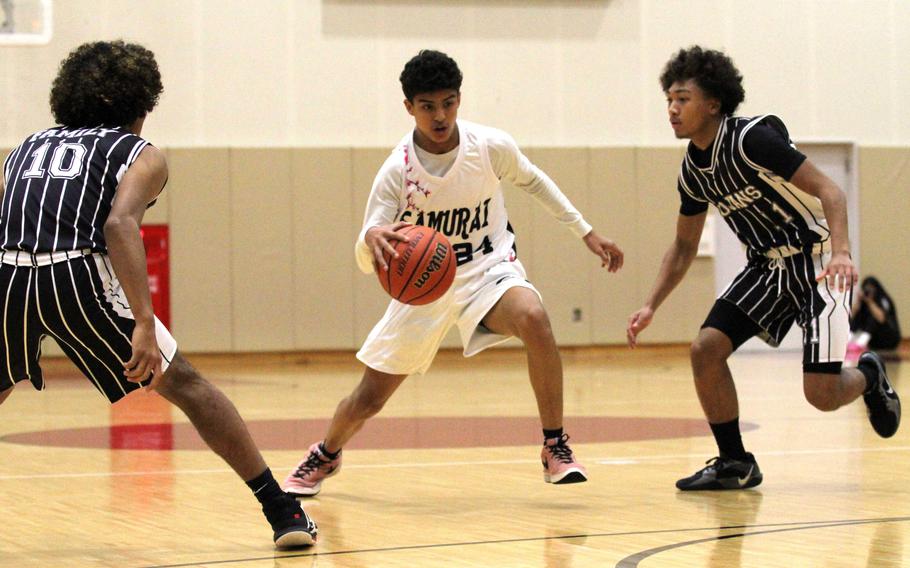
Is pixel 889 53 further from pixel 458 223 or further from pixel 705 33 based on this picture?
pixel 458 223

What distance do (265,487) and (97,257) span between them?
3.03ft

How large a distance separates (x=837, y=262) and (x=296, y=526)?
215cm

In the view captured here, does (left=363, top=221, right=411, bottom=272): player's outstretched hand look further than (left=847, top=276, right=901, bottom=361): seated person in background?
No

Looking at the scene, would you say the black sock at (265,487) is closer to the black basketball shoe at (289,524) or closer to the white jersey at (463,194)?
the black basketball shoe at (289,524)

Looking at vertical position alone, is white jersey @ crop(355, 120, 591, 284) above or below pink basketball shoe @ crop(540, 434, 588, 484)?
above

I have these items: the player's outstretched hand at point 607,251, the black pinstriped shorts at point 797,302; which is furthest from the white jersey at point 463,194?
the black pinstriped shorts at point 797,302

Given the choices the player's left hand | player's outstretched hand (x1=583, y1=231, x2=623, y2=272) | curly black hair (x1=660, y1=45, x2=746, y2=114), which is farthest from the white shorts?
the player's left hand

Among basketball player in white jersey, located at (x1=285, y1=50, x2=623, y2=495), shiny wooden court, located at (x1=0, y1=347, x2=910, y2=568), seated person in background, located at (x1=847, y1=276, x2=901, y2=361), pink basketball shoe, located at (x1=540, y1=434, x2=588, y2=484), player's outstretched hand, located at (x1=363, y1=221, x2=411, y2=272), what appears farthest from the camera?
seated person in background, located at (x1=847, y1=276, x2=901, y2=361)

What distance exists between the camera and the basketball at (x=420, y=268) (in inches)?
196

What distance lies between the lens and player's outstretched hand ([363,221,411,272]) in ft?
16.3

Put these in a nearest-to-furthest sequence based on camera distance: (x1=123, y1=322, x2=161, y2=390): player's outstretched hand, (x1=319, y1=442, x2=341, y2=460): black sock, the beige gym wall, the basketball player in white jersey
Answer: (x1=123, y1=322, x2=161, y2=390): player's outstretched hand < the basketball player in white jersey < (x1=319, y1=442, x2=341, y2=460): black sock < the beige gym wall

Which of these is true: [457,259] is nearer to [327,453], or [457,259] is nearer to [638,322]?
[638,322]

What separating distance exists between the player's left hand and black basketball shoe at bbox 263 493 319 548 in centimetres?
205

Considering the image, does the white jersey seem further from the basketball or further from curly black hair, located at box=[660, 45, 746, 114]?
curly black hair, located at box=[660, 45, 746, 114]
